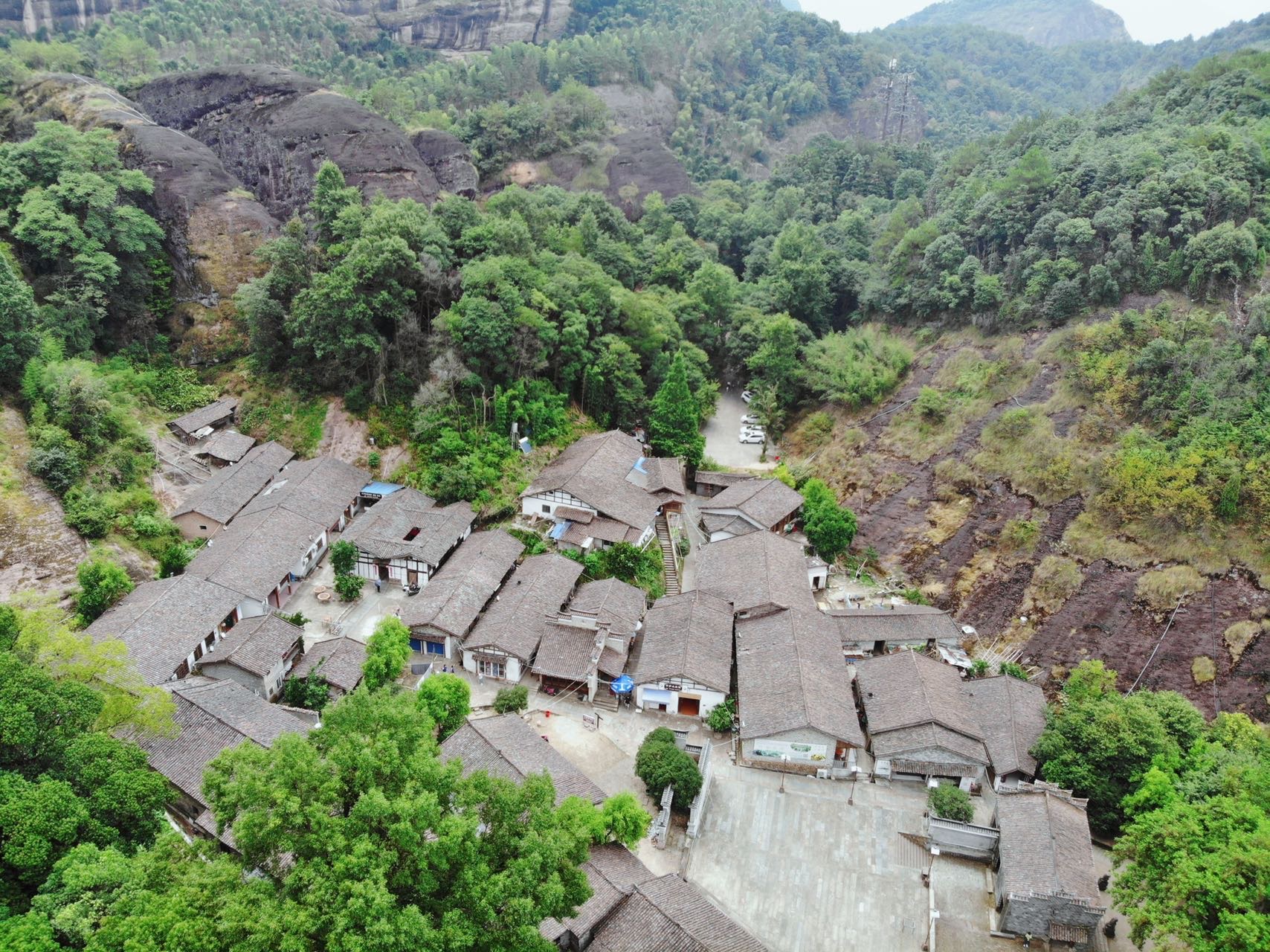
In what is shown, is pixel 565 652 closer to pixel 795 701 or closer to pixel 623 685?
pixel 623 685

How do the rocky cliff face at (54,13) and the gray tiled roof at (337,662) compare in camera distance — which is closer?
the gray tiled roof at (337,662)

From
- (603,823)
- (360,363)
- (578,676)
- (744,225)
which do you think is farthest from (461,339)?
(744,225)

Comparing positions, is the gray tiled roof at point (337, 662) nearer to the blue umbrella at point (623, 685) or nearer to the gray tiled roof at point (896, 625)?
the blue umbrella at point (623, 685)

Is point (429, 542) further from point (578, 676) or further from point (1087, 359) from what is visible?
point (1087, 359)

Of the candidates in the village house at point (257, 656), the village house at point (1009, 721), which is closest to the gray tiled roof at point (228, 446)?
the village house at point (257, 656)

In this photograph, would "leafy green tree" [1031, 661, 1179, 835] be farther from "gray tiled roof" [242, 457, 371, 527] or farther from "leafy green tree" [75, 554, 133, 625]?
"leafy green tree" [75, 554, 133, 625]

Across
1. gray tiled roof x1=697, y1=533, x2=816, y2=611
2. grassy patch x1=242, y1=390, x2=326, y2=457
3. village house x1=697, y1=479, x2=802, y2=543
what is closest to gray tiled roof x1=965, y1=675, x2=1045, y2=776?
gray tiled roof x1=697, y1=533, x2=816, y2=611
